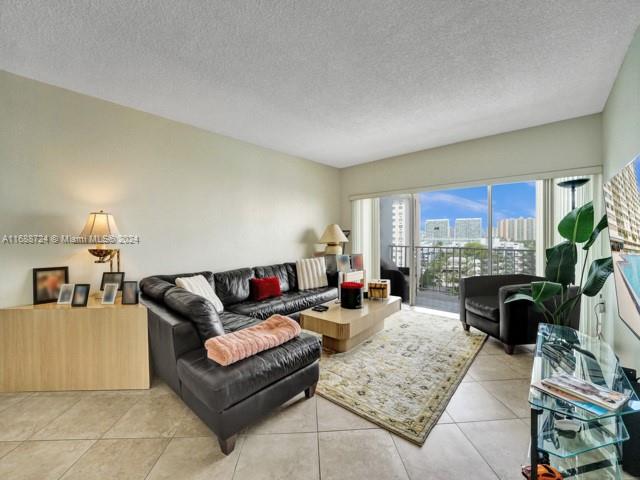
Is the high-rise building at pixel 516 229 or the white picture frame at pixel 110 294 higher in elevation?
the high-rise building at pixel 516 229

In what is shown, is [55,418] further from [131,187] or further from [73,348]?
[131,187]

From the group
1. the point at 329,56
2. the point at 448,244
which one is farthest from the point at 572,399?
the point at 448,244

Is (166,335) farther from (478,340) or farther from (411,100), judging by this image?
(478,340)

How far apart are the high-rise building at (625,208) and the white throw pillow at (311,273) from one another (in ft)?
10.4

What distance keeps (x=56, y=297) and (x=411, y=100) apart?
3.66m

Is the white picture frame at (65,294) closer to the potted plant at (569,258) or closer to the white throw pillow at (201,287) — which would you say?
the white throw pillow at (201,287)

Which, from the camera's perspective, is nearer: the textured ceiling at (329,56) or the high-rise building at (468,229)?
the textured ceiling at (329,56)

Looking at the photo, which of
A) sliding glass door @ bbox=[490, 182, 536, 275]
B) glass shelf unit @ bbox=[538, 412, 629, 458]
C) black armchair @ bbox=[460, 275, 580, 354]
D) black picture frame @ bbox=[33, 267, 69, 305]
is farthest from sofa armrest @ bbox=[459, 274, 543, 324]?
black picture frame @ bbox=[33, 267, 69, 305]

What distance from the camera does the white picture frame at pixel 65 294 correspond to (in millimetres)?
2174

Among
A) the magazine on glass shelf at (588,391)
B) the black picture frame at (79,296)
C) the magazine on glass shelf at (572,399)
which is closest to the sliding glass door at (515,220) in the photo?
the magazine on glass shelf at (588,391)

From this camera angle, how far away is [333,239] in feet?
14.9

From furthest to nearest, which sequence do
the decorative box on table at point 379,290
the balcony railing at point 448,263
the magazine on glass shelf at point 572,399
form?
the balcony railing at point 448,263
the decorative box on table at point 379,290
the magazine on glass shelf at point 572,399

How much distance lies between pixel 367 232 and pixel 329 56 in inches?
139

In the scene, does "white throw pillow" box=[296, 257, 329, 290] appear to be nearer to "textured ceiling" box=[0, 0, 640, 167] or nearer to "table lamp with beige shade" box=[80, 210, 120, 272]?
"textured ceiling" box=[0, 0, 640, 167]
